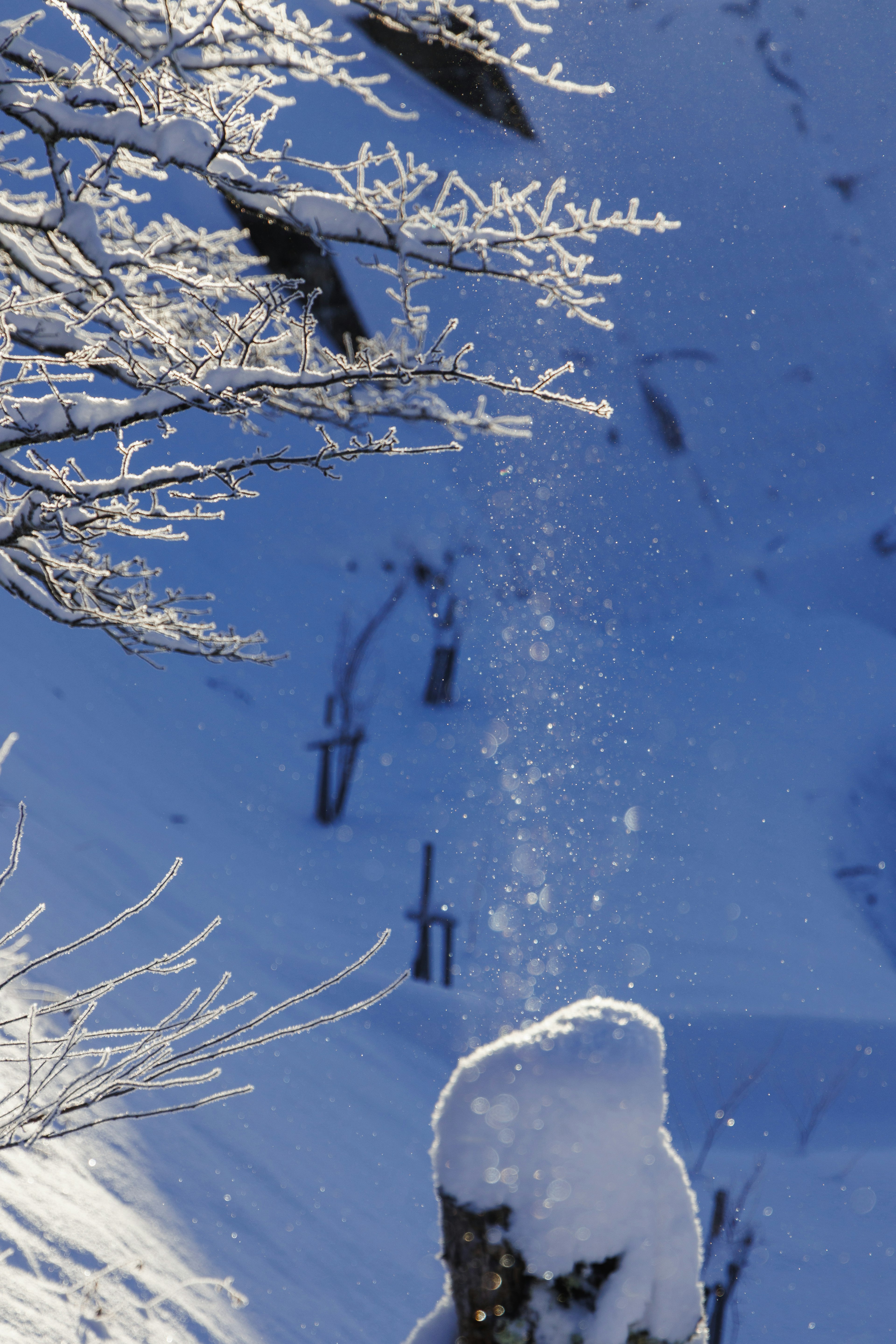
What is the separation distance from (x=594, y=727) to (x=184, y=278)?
43.6 feet

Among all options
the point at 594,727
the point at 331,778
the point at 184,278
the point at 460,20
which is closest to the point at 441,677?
the point at 594,727

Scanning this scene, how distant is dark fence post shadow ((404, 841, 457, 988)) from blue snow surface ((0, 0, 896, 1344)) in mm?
588

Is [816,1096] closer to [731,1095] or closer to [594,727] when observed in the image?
[731,1095]

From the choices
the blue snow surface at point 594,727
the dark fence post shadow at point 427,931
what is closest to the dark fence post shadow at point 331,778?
the blue snow surface at point 594,727

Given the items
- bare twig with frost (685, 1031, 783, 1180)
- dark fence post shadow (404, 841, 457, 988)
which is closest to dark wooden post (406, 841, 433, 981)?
dark fence post shadow (404, 841, 457, 988)

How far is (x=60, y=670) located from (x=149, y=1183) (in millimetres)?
8063

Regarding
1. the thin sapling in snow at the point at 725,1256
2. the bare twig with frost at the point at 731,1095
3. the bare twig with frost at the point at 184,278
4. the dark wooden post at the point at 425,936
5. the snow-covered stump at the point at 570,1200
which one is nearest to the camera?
the snow-covered stump at the point at 570,1200

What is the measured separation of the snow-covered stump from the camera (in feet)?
6.14

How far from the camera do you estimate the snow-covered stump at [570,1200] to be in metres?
1.87

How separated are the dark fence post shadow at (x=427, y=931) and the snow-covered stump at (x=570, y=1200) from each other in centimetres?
711

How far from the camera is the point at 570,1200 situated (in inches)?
73.4

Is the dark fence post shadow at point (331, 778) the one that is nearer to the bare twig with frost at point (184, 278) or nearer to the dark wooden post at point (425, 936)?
the dark wooden post at point (425, 936)

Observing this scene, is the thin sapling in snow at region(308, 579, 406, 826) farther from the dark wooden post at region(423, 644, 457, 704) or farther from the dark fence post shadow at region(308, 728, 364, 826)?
the dark wooden post at region(423, 644, 457, 704)

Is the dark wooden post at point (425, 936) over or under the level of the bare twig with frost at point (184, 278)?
under
